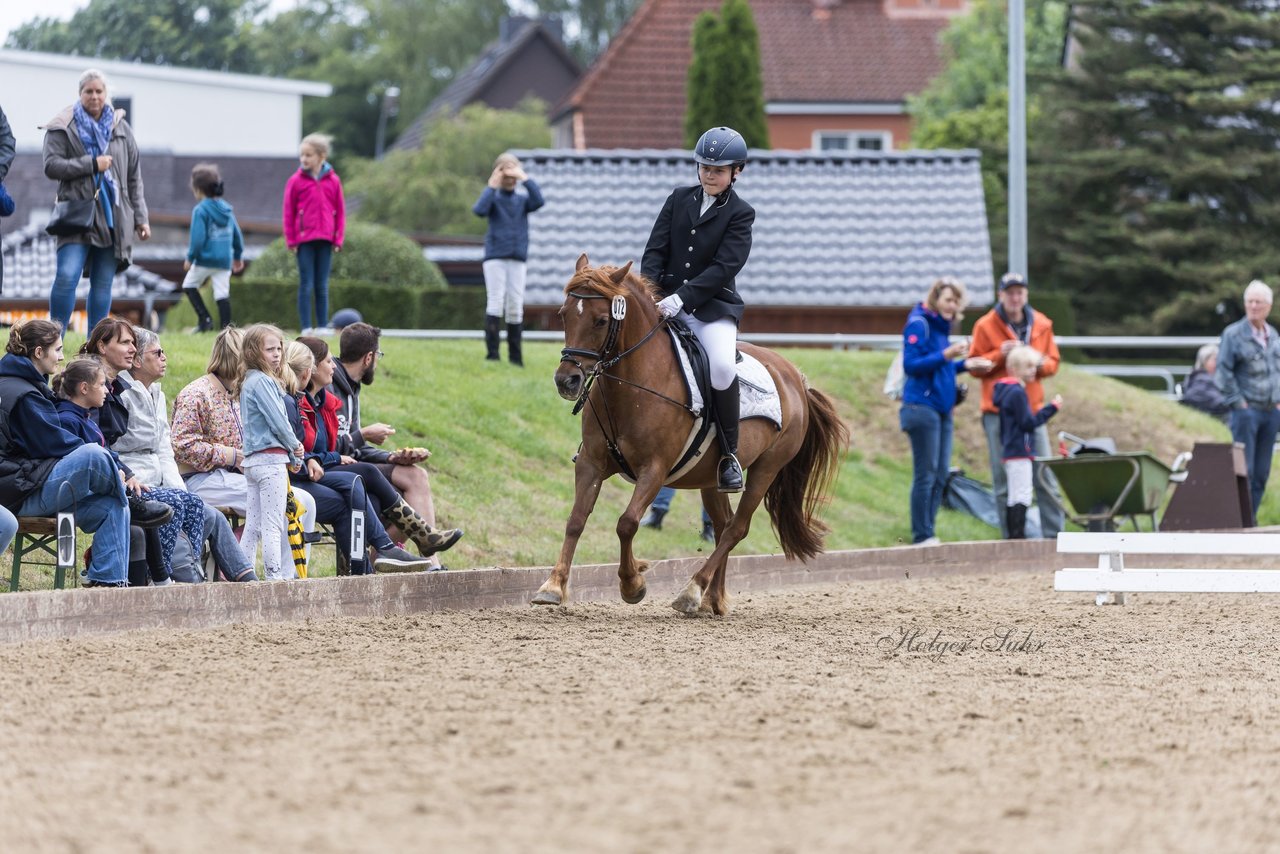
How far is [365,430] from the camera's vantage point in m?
10.9

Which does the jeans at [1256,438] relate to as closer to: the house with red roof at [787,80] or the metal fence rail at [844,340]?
the metal fence rail at [844,340]

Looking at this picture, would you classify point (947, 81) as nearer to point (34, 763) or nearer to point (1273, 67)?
point (1273, 67)

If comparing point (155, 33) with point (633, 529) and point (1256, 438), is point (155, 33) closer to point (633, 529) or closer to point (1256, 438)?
point (1256, 438)

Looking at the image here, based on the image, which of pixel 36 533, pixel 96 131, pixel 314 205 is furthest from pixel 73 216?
pixel 36 533

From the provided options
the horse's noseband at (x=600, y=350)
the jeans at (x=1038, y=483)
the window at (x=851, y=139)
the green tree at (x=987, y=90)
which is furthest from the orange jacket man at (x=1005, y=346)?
the window at (x=851, y=139)

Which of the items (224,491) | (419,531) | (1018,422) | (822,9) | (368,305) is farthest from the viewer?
(822,9)

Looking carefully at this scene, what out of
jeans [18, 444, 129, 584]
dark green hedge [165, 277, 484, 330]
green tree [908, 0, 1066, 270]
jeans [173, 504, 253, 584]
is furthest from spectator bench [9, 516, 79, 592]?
green tree [908, 0, 1066, 270]

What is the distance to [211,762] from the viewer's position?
528cm

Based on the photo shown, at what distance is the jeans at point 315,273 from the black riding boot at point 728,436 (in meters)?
6.77

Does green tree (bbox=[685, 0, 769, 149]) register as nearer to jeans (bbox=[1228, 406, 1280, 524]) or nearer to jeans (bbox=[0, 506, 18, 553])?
jeans (bbox=[1228, 406, 1280, 524])

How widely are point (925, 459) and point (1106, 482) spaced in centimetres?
190

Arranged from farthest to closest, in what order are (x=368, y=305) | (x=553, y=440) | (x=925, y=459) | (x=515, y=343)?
(x=368, y=305) → (x=515, y=343) → (x=553, y=440) → (x=925, y=459)

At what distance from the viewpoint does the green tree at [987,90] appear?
3681 centimetres

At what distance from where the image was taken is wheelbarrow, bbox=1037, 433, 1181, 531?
14805 mm
